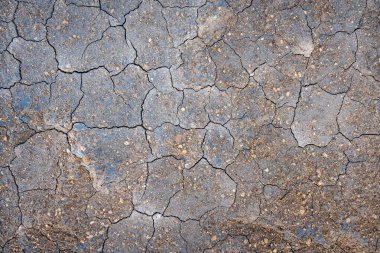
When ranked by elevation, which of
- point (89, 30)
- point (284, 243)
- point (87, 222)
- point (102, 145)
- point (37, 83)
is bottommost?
point (87, 222)

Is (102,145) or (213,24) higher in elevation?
(213,24)

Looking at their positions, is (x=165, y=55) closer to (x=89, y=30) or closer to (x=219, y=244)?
(x=89, y=30)

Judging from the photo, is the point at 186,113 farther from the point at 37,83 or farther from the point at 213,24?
the point at 37,83

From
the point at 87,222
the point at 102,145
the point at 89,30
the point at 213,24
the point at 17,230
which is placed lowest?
the point at 17,230

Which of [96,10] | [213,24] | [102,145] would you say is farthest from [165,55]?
[102,145]

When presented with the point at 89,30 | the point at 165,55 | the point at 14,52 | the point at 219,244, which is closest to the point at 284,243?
the point at 219,244

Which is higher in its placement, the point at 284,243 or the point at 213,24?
the point at 213,24
